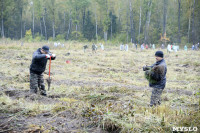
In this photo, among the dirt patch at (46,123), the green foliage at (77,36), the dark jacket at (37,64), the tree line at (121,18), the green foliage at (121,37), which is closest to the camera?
the dirt patch at (46,123)

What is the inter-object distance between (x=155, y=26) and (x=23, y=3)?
112 ft

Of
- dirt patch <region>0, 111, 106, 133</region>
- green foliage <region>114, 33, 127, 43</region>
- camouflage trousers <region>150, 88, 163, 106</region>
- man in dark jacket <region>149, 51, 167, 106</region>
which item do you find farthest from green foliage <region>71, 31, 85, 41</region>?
dirt patch <region>0, 111, 106, 133</region>

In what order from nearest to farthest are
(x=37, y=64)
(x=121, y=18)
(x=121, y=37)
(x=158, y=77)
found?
(x=158, y=77), (x=37, y=64), (x=121, y=37), (x=121, y=18)

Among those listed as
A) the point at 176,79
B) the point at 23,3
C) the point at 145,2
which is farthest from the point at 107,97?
the point at 23,3

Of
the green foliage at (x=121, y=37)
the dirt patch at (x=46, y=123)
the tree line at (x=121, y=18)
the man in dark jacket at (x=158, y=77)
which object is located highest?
the tree line at (x=121, y=18)

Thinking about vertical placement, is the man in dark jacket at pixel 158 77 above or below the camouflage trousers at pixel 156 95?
above

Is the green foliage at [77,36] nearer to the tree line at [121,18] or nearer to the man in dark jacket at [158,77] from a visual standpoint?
the tree line at [121,18]

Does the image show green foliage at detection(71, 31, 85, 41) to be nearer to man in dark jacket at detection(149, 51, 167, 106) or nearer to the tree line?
the tree line

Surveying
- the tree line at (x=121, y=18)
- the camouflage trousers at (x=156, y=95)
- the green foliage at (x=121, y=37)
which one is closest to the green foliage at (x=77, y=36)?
the tree line at (x=121, y=18)

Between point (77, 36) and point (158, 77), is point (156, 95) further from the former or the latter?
point (77, 36)

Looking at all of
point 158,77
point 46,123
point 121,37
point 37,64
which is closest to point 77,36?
point 121,37

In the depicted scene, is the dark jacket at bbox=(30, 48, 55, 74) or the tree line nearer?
the dark jacket at bbox=(30, 48, 55, 74)

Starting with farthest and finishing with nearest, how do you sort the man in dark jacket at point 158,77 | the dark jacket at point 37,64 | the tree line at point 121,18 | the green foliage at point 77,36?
the green foliage at point 77,36 < the tree line at point 121,18 < the dark jacket at point 37,64 < the man in dark jacket at point 158,77

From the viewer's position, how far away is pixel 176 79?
1089cm
